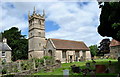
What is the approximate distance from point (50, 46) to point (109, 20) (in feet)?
79.0

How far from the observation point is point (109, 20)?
45.9 feet

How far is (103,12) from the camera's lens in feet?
53.8

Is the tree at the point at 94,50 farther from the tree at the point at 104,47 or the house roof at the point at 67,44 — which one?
the house roof at the point at 67,44

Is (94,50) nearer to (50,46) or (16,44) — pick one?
(16,44)

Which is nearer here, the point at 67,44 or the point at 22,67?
the point at 22,67

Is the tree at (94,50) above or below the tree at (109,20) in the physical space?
below

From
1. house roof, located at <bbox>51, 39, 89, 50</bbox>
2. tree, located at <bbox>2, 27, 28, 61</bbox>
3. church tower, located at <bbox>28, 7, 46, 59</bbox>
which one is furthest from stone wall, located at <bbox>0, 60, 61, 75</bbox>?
tree, located at <bbox>2, 27, 28, 61</bbox>

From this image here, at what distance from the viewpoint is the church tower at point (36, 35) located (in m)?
41.3

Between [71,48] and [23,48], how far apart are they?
75.5 ft

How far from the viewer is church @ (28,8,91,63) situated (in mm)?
36438

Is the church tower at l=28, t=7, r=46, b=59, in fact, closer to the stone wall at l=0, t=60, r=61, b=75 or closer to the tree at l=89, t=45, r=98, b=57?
the stone wall at l=0, t=60, r=61, b=75

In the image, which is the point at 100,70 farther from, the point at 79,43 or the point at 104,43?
the point at 104,43

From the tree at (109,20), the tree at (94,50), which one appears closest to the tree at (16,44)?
the tree at (94,50)

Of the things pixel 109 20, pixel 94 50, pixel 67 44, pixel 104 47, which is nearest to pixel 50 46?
pixel 67 44
